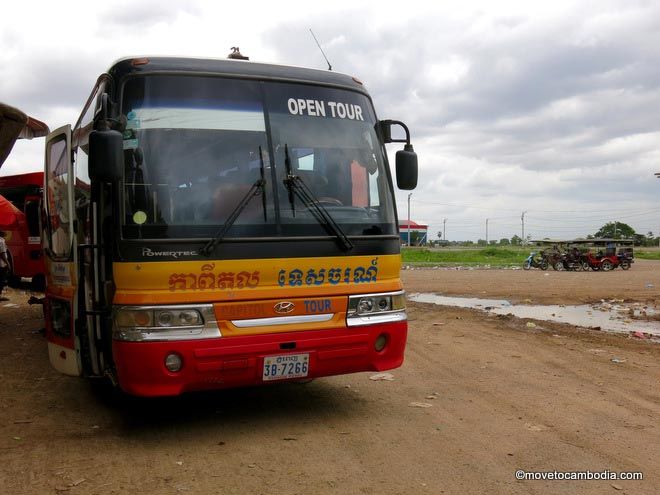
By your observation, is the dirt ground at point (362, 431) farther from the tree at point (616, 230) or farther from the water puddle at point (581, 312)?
the tree at point (616, 230)

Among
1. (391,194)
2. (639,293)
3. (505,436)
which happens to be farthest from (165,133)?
(639,293)

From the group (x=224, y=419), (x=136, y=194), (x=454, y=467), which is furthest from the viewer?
(x=224, y=419)

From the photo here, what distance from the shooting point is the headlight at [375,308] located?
5.07 metres

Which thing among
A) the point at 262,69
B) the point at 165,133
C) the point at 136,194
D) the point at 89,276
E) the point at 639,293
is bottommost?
the point at 639,293

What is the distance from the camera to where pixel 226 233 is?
4.62 m

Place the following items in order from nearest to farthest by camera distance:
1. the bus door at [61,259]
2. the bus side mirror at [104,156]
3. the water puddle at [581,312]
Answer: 1. the bus side mirror at [104,156]
2. the bus door at [61,259]
3. the water puddle at [581,312]

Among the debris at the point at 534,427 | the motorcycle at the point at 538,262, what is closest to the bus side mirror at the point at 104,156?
the debris at the point at 534,427

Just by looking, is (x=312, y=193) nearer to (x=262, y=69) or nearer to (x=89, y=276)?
(x=262, y=69)

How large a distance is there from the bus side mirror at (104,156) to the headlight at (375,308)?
2.00m

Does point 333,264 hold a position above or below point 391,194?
below

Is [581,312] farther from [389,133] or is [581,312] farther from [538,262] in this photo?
[538,262]

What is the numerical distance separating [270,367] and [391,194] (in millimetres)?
1808

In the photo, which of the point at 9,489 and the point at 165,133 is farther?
the point at 165,133

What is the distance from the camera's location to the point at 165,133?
466 centimetres
